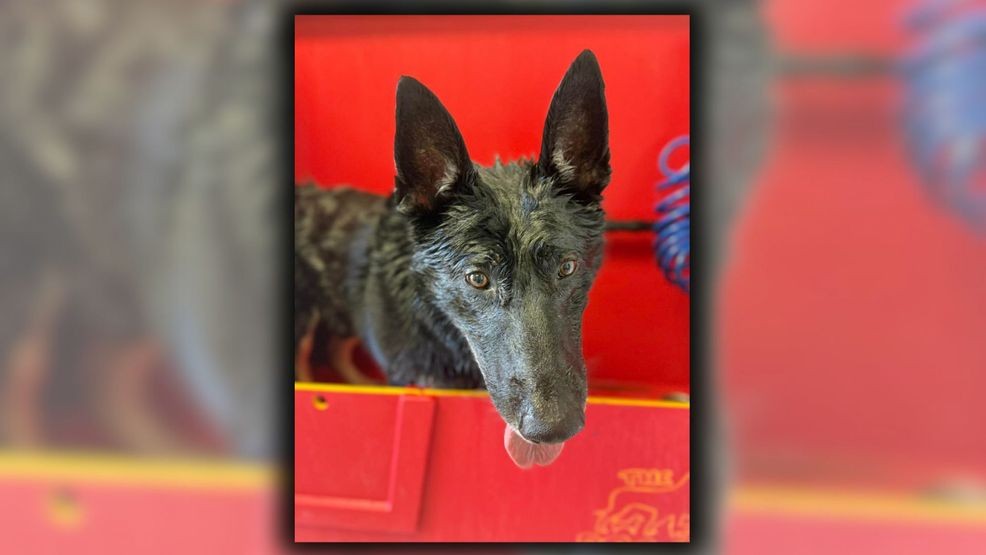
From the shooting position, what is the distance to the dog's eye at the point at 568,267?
0.68 m

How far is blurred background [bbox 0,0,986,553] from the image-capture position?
2.31 feet

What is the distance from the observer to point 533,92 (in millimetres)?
729

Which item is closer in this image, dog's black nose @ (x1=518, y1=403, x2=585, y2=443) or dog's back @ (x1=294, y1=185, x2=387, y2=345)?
dog's black nose @ (x1=518, y1=403, x2=585, y2=443)
